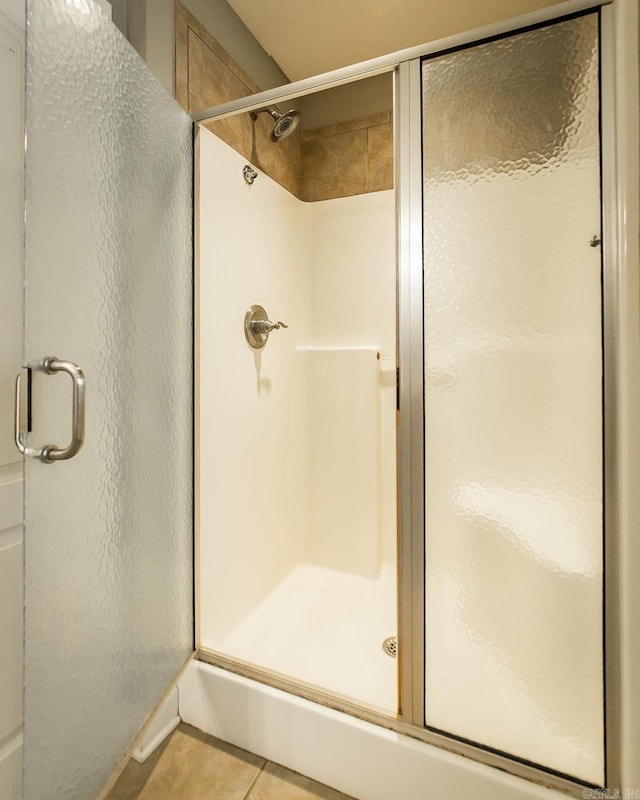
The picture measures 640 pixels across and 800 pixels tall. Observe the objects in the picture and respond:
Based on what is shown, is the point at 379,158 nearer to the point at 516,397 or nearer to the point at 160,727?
the point at 516,397

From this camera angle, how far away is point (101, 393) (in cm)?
91

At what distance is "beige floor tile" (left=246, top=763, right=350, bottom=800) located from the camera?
1.03 m

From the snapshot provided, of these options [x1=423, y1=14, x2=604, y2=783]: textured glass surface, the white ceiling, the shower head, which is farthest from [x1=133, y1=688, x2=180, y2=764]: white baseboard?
the white ceiling

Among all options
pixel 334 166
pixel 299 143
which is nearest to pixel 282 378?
pixel 334 166

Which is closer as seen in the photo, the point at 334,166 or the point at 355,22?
the point at 355,22

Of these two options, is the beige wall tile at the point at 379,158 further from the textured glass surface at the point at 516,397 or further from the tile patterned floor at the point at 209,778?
the tile patterned floor at the point at 209,778

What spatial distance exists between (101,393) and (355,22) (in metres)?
1.71

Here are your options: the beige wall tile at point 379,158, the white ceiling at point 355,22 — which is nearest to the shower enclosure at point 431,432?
the white ceiling at point 355,22

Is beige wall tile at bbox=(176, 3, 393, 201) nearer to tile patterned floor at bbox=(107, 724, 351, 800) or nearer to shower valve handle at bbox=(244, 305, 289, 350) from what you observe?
shower valve handle at bbox=(244, 305, 289, 350)

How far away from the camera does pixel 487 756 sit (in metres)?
0.95

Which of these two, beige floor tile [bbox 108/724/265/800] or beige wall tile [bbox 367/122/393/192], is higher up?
beige wall tile [bbox 367/122/393/192]

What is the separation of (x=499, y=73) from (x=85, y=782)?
1713mm

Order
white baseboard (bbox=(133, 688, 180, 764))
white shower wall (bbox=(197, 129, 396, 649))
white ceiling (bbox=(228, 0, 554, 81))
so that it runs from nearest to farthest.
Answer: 1. white baseboard (bbox=(133, 688, 180, 764))
2. white shower wall (bbox=(197, 129, 396, 649))
3. white ceiling (bbox=(228, 0, 554, 81))

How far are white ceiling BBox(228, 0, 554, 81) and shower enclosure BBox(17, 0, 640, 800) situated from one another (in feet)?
2.21
